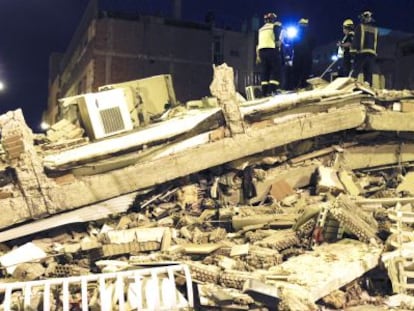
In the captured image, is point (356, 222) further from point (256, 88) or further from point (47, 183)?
point (256, 88)

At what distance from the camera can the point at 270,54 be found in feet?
31.6

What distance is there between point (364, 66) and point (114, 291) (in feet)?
23.7

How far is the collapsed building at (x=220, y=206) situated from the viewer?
4793mm

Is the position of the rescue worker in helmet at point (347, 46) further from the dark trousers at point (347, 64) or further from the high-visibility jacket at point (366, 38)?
the high-visibility jacket at point (366, 38)

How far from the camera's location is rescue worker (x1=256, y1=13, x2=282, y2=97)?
9547 millimetres

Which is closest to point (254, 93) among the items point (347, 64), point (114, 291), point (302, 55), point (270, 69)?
point (270, 69)

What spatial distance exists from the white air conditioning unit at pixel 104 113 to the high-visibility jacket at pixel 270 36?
3282mm

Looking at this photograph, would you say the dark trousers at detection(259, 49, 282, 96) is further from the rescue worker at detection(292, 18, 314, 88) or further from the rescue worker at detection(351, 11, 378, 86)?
the rescue worker at detection(351, 11, 378, 86)

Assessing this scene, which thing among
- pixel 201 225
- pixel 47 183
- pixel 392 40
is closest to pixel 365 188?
pixel 201 225

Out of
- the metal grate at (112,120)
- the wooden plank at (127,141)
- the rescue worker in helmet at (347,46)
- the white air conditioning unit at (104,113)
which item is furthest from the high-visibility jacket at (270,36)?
the metal grate at (112,120)

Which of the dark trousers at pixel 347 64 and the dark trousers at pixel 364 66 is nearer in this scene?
the dark trousers at pixel 364 66

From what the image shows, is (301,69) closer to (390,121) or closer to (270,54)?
(270,54)

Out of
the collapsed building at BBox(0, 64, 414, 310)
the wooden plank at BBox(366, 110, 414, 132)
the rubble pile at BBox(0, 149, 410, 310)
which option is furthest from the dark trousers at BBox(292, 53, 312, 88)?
the rubble pile at BBox(0, 149, 410, 310)

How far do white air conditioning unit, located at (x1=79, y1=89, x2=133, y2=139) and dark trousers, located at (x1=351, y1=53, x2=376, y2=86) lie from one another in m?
4.82
